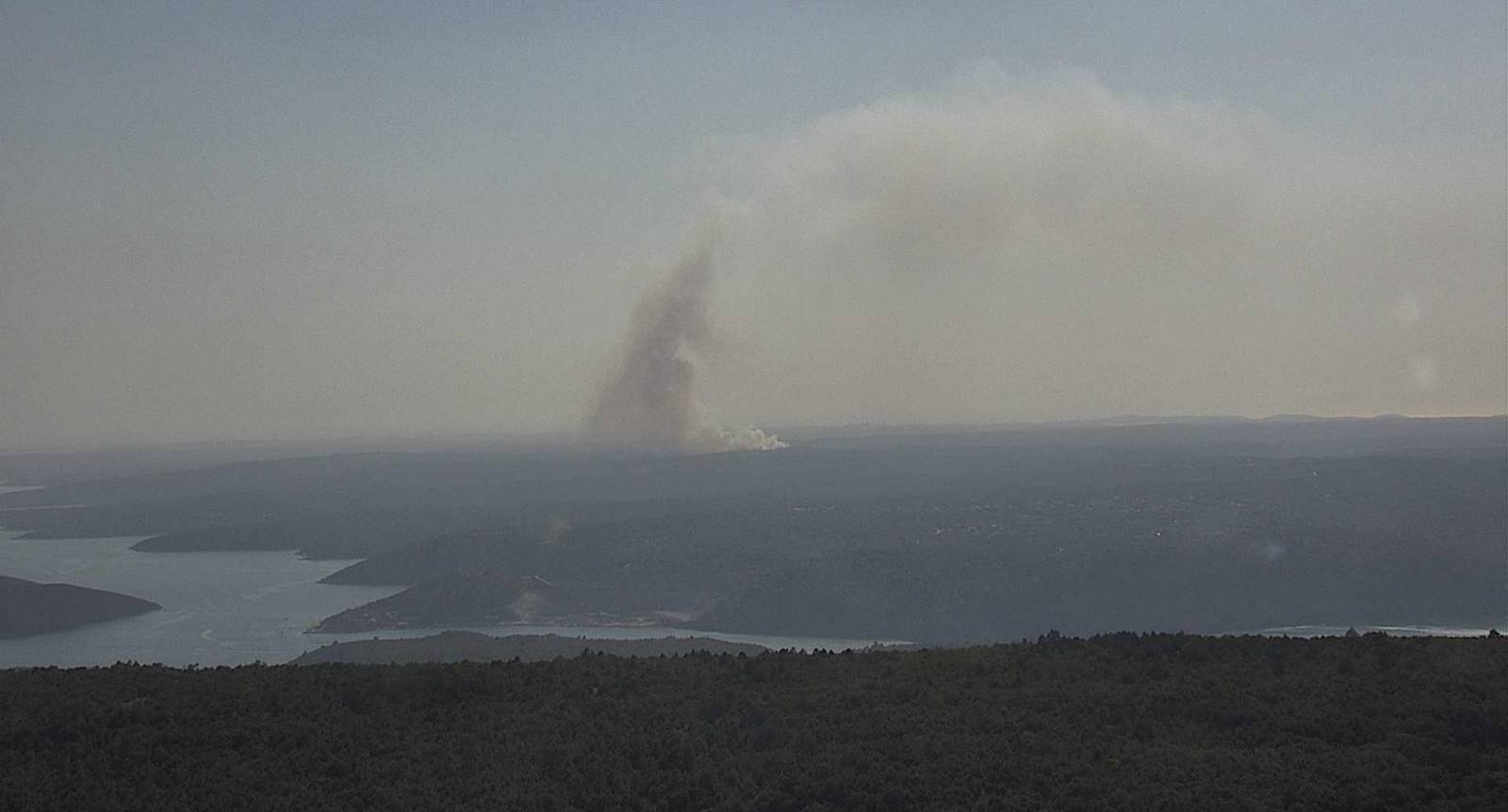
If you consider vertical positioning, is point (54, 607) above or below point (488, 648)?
below

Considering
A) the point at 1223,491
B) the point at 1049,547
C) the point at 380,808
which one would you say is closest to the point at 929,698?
the point at 380,808

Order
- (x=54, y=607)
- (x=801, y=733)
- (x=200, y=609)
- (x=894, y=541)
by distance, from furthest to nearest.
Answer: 1. (x=894, y=541)
2. (x=200, y=609)
3. (x=54, y=607)
4. (x=801, y=733)

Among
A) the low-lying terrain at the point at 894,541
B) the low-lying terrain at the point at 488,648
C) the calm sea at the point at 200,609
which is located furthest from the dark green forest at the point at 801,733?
the low-lying terrain at the point at 894,541

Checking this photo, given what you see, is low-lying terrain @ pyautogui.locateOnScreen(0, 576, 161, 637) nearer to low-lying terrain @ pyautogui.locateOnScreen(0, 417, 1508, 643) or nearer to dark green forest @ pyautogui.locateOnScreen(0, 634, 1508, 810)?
low-lying terrain @ pyautogui.locateOnScreen(0, 417, 1508, 643)

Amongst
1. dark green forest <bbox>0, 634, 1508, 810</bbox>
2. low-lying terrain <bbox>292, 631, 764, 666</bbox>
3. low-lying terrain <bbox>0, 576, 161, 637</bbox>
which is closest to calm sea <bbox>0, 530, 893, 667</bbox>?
low-lying terrain <bbox>0, 576, 161, 637</bbox>

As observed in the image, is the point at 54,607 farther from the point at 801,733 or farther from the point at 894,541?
the point at 801,733

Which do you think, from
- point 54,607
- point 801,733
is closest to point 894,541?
point 54,607

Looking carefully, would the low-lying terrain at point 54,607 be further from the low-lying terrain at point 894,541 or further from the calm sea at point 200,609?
the low-lying terrain at point 894,541

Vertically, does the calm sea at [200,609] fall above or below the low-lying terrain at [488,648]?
below

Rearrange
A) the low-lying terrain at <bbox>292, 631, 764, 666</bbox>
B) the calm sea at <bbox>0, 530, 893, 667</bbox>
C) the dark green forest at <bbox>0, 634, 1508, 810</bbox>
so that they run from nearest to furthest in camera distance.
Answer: the dark green forest at <bbox>0, 634, 1508, 810</bbox>
the low-lying terrain at <bbox>292, 631, 764, 666</bbox>
the calm sea at <bbox>0, 530, 893, 667</bbox>
